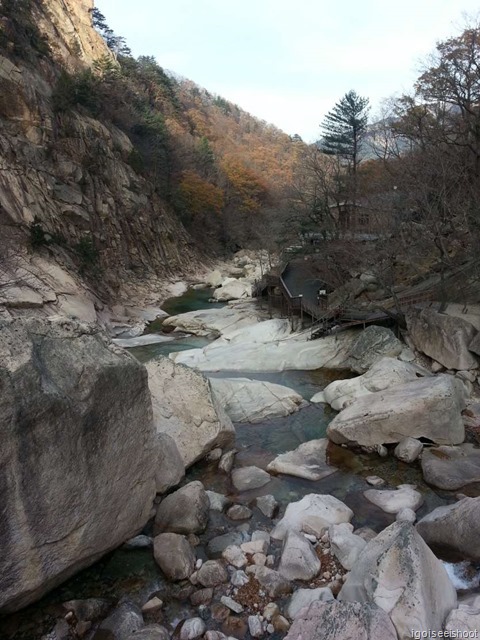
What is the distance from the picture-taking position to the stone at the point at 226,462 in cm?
791

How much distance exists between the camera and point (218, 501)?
6.80m

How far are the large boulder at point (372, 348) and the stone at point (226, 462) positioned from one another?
6674mm

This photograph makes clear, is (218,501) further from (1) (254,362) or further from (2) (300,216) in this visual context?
(2) (300,216)

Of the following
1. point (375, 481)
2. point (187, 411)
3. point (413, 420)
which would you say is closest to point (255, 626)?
point (375, 481)

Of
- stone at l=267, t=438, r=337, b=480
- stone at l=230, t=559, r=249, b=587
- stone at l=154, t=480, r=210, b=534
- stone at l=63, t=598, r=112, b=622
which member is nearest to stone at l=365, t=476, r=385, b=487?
stone at l=267, t=438, r=337, b=480

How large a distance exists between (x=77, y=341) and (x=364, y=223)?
2093 centimetres

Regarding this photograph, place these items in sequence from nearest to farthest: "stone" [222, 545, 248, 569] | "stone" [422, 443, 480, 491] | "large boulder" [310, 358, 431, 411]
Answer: "stone" [222, 545, 248, 569], "stone" [422, 443, 480, 491], "large boulder" [310, 358, 431, 411]

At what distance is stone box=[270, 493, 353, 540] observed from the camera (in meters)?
6.02

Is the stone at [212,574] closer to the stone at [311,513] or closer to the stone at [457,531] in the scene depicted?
the stone at [311,513]

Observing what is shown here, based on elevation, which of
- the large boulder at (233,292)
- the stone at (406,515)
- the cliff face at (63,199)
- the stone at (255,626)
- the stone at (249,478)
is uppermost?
the cliff face at (63,199)

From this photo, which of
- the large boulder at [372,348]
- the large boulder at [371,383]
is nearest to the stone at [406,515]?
the large boulder at [371,383]

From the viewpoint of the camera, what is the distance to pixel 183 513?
6102 millimetres

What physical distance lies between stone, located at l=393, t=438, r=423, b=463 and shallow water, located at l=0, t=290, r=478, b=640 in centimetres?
13

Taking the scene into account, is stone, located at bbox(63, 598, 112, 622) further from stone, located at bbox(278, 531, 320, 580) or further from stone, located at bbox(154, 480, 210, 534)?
stone, located at bbox(278, 531, 320, 580)
